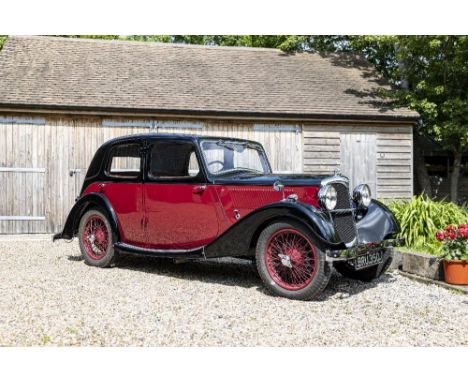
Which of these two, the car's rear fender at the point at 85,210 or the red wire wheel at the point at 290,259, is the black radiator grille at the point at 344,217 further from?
the car's rear fender at the point at 85,210

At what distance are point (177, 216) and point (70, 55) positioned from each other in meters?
9.55

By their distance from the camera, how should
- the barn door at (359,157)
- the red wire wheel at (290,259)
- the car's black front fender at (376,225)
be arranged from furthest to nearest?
the barn door at (359,157) < the car's black front fender at (376,225) < the red wire wheel at (290,259)

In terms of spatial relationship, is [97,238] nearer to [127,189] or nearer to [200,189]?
[127,189]

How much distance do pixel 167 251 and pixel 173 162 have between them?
3.67ft

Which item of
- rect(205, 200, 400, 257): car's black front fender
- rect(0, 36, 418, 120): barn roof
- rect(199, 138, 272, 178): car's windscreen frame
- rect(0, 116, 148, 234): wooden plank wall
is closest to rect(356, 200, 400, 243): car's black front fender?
rect(205, 200, 400, 257): car's black front fender

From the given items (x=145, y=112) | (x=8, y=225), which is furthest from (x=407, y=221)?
(x=8, y=225)

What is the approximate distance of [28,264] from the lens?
7.34 meters

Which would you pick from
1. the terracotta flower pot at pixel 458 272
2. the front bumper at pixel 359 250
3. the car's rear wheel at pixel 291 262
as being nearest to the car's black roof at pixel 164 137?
the car's rear wheel at pixel 291 262

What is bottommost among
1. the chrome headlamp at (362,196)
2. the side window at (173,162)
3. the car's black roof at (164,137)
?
the chrome headlamp at (362,196)

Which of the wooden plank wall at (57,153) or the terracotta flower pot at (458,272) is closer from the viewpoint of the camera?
the terracotta flower pot at (458,272)

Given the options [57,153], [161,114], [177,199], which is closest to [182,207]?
[177,199]

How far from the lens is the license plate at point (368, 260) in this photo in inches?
206

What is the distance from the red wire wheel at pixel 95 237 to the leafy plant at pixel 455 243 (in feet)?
14.3

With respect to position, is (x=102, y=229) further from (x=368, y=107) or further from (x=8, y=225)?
(x=368, y=107)
